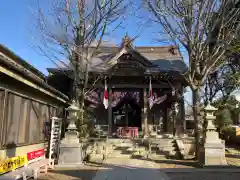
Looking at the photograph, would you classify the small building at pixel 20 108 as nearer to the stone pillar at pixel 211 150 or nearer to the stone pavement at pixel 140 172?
the stone pavement at pixel 140 172

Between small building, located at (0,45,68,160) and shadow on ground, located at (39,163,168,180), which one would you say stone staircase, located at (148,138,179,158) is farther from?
small building, located at (0,45,68,160)

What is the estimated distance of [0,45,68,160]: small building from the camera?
9.07 m

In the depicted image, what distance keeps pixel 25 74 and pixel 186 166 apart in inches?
290

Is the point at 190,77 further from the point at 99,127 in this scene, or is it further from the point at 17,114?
the point at 99,127

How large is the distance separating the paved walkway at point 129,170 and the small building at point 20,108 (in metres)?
3.09

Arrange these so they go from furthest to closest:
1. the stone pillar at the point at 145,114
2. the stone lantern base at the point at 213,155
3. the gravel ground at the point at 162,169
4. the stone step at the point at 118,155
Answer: the stone pillar at the point at 145,114
the stone step at the point at 118,155
the stone lantern base at the point at 213,155
the gravel ground at the point at 162,169

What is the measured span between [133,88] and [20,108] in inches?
490

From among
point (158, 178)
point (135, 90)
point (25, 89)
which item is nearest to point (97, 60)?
point (135, 90)

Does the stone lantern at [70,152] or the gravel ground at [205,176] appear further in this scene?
the stone lantern at [70,152]

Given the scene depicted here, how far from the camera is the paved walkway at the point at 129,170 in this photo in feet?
32.1

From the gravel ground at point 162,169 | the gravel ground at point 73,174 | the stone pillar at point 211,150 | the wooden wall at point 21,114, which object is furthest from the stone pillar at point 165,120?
the gravel ground at point 73,174

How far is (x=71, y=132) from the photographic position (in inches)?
522

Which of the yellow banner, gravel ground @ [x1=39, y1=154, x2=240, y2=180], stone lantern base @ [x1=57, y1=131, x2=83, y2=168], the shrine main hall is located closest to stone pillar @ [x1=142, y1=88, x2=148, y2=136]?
the shrine main hall

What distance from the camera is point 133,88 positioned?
22.2m
